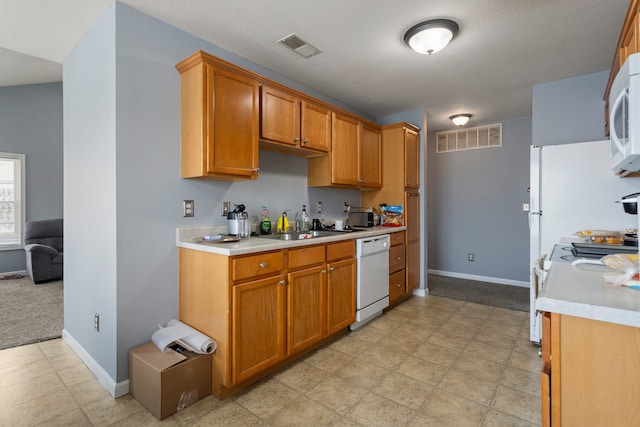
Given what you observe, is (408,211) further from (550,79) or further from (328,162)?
(550,79)

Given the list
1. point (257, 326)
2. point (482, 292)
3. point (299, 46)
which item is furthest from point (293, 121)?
point (482, 292)

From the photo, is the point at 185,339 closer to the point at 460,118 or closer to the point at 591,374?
the point at 591,374

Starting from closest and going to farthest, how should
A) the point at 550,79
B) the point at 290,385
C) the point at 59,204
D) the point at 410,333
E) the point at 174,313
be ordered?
the point at 290,385, the point at 174,313, the point at 410,333, the point at 550,79, the point at 59,204

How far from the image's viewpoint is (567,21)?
2.16 meters

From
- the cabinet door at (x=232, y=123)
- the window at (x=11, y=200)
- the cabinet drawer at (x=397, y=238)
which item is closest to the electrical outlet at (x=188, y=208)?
the cabinet door at (x=232, y=123)

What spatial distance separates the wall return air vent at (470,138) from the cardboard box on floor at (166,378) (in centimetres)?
476

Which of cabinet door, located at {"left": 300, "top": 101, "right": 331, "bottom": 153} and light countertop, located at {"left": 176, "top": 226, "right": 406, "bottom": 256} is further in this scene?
cabinet door, located at {"left": 300, "top": 101, "right": 331, "bottom": 153}

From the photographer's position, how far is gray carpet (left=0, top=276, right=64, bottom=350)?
2752 mm

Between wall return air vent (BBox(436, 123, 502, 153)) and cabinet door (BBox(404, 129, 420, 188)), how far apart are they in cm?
140

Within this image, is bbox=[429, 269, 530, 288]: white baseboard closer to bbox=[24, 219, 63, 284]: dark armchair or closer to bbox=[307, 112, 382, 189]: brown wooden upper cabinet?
bbox=[307, 112, 382, 189]: brown wooden upper cabinet

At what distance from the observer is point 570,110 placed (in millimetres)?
3047

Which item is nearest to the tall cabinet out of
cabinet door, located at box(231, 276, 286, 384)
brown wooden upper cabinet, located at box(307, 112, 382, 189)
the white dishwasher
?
brown wooden upper cabinet, located at box(307, 112, 382, 189)

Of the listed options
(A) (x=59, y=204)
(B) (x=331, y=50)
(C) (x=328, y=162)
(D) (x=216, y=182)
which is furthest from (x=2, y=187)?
(B) (x=331, y=50)

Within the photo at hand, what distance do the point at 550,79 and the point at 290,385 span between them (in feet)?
11.9
